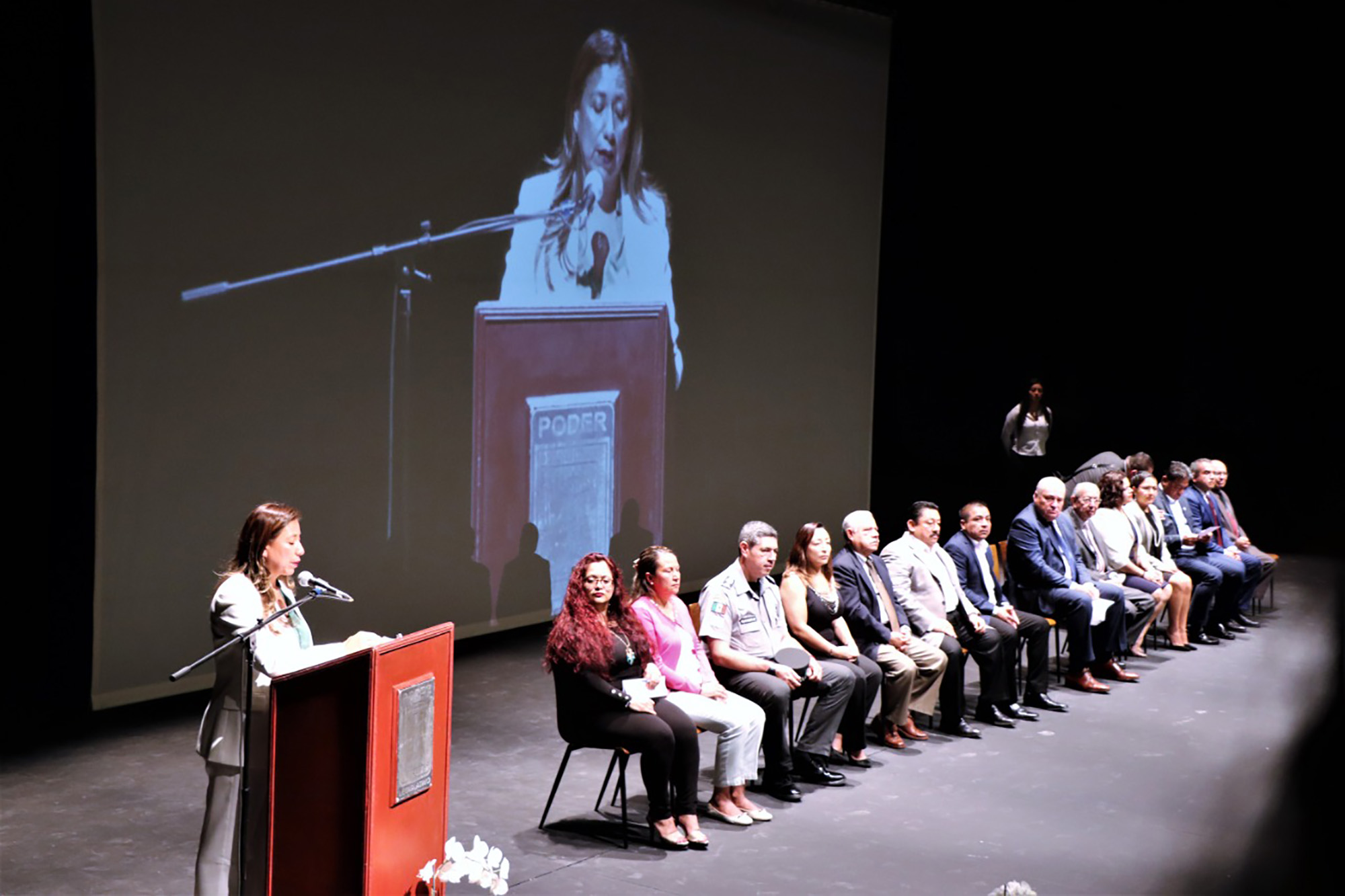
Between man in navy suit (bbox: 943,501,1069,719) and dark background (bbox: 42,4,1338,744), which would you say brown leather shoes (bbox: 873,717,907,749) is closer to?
man in navy suit (bbox: 943,501,1069,719)

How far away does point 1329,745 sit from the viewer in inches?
47.9

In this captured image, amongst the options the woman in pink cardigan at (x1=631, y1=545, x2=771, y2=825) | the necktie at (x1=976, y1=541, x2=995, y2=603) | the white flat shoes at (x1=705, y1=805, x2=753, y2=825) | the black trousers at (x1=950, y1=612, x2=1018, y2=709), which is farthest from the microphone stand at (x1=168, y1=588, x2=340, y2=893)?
the necktie at (x1=976, y1=541, x2=995, y2=603)

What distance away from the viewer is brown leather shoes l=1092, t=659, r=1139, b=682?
7621 millimetres

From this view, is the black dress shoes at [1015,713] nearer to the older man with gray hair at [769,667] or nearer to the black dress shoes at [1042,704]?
the black dress shoes at [1042,704]

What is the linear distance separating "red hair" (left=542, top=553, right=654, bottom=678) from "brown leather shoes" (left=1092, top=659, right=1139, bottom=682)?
3.54 m

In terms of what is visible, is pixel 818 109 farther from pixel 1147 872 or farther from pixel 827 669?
pixel 1147 872

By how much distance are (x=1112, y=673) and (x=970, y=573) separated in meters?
1.29

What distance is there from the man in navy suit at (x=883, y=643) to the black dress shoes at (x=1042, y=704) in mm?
879

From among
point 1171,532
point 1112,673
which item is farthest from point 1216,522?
point 1112,673

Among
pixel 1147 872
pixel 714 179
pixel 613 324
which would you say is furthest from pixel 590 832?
pixel 714 179

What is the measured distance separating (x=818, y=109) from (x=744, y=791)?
5.78 metres

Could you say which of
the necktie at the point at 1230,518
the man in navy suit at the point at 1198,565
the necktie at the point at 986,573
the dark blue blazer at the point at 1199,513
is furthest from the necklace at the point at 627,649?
the necktie at the point at 1230,518

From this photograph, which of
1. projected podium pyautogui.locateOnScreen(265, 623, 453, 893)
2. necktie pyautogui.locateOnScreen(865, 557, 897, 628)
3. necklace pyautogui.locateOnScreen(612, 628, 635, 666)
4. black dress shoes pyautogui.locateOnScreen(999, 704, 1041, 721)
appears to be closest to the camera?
projected podium pyautogui.locateOnScreen(265, 623, 453, 893)

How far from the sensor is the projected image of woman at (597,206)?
790cm
